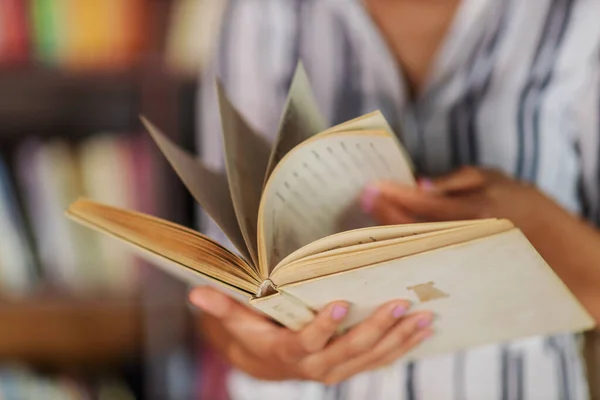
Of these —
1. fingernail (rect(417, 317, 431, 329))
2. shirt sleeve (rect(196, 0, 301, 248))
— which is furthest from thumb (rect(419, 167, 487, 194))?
shirt sleeve (rect(196, 0, 301, 248))

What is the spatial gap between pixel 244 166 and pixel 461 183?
20 centimetres

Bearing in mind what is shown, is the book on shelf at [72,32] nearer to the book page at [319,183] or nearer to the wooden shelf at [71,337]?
the wooden shelf at [71,337]

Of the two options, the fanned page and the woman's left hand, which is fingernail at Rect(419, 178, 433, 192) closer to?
the woman's left hand

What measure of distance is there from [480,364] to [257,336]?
314 millimetres

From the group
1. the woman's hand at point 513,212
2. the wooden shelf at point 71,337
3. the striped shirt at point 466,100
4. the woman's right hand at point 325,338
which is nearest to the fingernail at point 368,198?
the woman's hand at point 513,212

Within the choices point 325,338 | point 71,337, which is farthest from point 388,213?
point 71,337

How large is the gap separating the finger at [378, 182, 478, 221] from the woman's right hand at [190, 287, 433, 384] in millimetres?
105

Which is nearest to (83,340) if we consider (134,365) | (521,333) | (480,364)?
(134,365)

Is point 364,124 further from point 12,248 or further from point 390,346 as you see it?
point 12,248

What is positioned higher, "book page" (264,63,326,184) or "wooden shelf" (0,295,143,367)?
"book page" (264,63,326,184)

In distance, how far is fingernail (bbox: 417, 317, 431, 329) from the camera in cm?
48

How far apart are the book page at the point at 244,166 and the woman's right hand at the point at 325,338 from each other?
82mm

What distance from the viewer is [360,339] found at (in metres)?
0.48

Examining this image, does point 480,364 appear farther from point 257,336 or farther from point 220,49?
point 220,49
